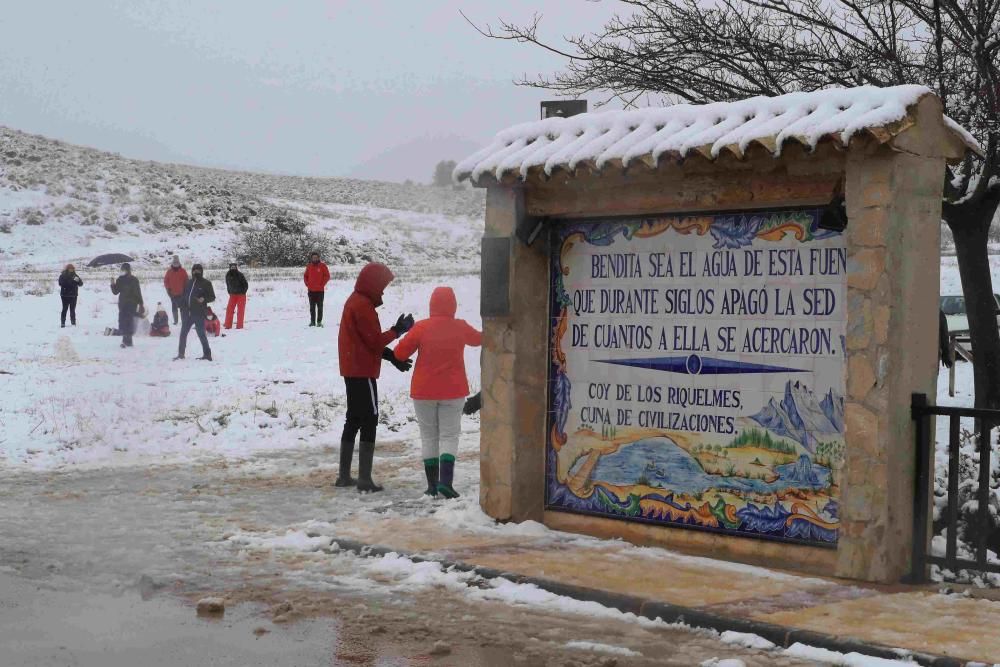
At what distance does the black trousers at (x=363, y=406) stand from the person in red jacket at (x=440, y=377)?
552 millimetres

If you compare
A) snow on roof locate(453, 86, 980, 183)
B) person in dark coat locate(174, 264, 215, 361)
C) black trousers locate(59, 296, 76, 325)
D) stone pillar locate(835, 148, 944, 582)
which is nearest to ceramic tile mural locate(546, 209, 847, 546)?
stone pillar locate(835, 148, 944, 582)

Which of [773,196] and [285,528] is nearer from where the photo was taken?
[773,196]

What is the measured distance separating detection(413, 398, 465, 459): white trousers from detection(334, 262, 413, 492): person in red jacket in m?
0.50

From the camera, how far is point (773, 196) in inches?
329

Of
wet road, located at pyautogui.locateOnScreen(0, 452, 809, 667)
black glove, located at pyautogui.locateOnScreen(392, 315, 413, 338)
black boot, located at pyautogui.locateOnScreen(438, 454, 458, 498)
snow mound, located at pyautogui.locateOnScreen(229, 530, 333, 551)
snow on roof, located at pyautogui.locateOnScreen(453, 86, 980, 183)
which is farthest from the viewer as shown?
black glove, located at pyautogui.locateOnScreen(392, 315, 413, 338)

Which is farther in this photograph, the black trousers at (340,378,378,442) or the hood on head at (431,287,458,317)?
the black trousers at (340,378,378,442)

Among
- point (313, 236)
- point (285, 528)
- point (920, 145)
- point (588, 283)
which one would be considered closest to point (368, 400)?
point (285, 528)

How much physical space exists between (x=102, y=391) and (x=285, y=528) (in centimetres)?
1018

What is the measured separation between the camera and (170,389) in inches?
753

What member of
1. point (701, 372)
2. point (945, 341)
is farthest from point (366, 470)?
point (945, 341)

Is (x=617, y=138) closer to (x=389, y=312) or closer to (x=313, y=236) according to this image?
(x=389, y=312)

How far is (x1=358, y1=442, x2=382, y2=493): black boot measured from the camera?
37.1ft

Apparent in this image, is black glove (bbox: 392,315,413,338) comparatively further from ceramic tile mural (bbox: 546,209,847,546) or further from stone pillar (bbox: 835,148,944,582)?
stone pillar (bbox: 835,148,944,582)

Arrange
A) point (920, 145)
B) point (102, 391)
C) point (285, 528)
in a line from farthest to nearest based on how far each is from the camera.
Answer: point (102, 391), point (285, 528), point (920, 145)
